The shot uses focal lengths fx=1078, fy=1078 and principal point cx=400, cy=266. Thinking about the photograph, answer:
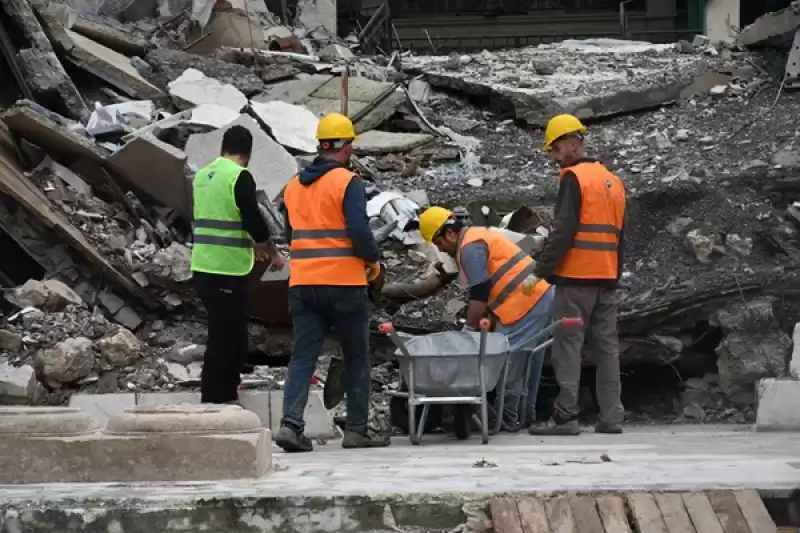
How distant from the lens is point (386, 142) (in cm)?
1020

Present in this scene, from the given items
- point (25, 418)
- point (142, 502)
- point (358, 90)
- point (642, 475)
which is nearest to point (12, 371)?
point (25, 418)

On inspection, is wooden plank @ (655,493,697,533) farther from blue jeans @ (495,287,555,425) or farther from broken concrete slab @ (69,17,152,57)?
broken concrete slab @ (69,17,152,57)

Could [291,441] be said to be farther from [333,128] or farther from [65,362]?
[65,362]

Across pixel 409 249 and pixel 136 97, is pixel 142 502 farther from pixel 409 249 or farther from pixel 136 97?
pixel 136 97

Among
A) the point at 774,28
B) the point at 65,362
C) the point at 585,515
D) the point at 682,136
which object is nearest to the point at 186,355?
the point at 65,362

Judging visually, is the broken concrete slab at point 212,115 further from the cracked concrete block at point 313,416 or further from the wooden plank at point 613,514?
the wooden plank at point 613,514

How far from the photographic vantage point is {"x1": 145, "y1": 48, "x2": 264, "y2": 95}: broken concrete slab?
10.8 m

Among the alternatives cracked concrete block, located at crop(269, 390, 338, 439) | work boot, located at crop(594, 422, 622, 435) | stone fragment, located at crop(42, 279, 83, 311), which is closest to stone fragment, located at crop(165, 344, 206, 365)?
stone fragment, located at crop(42, 279, 83, 311)

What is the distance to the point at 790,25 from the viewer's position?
36.7ft

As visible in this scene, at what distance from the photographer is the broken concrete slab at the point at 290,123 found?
931cm

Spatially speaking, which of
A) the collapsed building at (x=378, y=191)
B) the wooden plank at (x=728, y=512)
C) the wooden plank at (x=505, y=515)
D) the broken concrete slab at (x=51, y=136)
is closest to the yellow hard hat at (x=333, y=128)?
the collapsed building at (x=378, y=191)

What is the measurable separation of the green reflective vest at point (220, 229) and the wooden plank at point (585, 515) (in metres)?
2.76

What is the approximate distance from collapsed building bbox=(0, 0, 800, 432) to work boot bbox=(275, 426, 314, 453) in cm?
148

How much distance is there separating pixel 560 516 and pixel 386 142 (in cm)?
735
